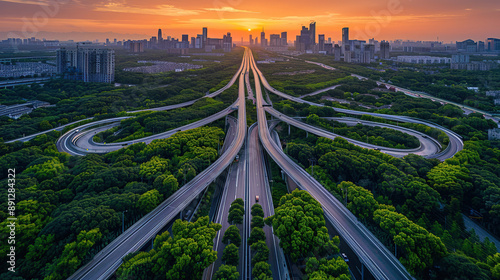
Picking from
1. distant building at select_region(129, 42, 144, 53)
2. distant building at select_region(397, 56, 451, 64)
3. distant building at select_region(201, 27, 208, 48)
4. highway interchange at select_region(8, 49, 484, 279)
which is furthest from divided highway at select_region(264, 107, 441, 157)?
distant building at select_region(201, 27, 208, 48)

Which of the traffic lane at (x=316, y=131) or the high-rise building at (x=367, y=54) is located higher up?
the high-rise building at (x=367, y=54)

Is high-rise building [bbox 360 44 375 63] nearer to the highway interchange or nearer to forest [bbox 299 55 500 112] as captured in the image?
forest [bbox 299 55 500 112]

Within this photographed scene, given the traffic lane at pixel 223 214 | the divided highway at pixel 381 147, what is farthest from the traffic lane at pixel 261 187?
the divided highway at pixel 381 147

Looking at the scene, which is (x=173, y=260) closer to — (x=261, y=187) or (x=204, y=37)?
(x=261, y=187)

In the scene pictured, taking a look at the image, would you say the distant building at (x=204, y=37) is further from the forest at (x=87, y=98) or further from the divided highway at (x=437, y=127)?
the divided highway at (x=437, y=127)

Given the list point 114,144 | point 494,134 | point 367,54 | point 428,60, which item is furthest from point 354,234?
point 428,60

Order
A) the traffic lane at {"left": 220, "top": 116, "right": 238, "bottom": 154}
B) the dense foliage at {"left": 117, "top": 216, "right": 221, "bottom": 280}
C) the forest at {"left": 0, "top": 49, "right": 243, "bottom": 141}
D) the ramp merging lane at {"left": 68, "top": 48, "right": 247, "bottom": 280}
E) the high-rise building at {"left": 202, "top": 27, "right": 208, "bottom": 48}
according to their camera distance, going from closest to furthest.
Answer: the dense foliage at {"left": 117, "top": 216, "right": 221, "bottom": 280} < the ramp merging lane at {"left": 68, "top": 48, "right": 247, "bottom": 280} < the traffic lane at {"left": 220, "top": 116, "right": 238, "bottom": 154} < the forest at {"left": 0, "top": 49, "right": 243, "bottom": 141} < the high-rise building at {"left": 202, "top": 27, "right": 208, "bottom": 48}

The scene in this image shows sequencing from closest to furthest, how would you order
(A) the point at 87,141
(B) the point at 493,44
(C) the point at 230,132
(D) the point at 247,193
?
1. (D) the point at 247,193
2. (A) the point at 87,141
3. (C) the point at 230,132
4. (B) the point at 493,44

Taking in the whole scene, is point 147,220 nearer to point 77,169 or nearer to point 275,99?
point 77,169
